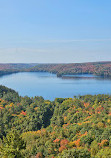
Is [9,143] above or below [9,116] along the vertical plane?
above

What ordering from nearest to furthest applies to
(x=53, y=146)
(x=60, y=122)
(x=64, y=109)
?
(x=53, y=146)
(x=60, y=122)
(x=64, y=109)

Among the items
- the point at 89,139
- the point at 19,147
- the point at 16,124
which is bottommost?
the point at 16,124

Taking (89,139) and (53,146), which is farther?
Result: (89,139)

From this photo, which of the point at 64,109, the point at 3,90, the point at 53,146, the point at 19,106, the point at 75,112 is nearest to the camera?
the point at 53,146

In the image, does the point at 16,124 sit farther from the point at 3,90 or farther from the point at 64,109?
the point at 3,90

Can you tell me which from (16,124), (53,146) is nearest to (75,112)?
(16,124)

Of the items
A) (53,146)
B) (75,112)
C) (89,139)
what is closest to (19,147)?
(53,146)
